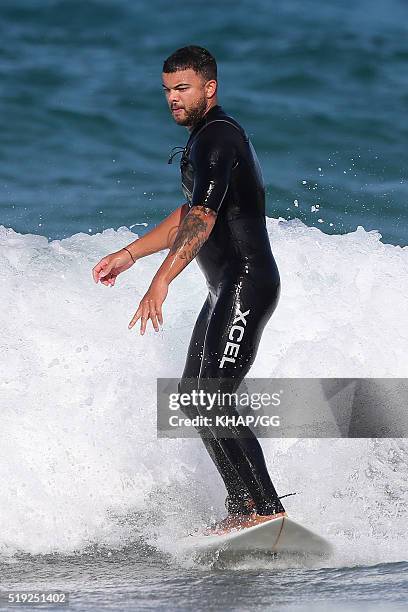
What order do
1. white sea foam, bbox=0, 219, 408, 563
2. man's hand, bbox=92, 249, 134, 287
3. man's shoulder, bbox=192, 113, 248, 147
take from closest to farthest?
1. man's shoulder, bbox=192, 113, 248, 147
2. man's hand, bbox=92, 249, 134, 287
3. white sea foam, bbox=0, 219, 408, 563

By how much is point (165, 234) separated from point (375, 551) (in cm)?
176

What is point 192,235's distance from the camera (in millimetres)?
4137

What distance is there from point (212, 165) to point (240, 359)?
2.78ft

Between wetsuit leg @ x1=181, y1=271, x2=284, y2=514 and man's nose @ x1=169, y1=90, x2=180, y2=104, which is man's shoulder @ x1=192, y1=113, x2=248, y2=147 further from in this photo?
wetsuit leg @ x1=181, y1=271, x2=284, y2=514

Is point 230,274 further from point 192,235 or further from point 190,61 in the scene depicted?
point 190,61

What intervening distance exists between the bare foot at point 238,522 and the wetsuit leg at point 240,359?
0.03 m

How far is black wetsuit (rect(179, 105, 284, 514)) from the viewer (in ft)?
14.4

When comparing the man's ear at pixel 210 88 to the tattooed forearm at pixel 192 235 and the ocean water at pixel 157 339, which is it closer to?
the tattooed forearm at pixel 192 235

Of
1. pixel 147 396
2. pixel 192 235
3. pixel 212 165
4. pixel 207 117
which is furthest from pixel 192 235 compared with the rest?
pixel 147 396

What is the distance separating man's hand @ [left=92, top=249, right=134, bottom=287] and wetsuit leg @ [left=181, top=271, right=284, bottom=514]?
0.57 metres

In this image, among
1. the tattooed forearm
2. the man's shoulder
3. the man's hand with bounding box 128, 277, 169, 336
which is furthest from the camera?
the man's shoulder

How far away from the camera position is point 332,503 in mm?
5242

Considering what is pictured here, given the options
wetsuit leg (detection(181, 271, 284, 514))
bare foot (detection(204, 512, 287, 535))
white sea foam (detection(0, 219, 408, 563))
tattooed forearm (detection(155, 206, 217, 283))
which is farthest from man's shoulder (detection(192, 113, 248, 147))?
white sea foam (detection(0, 219, 408, 563))

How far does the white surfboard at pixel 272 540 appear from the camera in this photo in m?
4.39
